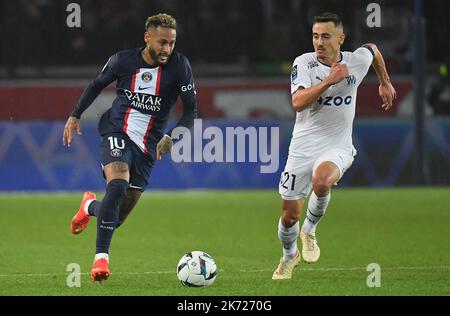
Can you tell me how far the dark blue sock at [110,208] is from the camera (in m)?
7.90

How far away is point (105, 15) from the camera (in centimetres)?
2178

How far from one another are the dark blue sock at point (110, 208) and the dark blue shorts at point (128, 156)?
247 millimetres

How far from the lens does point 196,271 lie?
776 cm

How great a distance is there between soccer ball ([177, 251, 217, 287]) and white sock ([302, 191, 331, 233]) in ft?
4.26

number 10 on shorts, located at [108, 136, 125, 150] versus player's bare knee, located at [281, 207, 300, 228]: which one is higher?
number 10 on shorts, located at [108, 136, 125, 150]

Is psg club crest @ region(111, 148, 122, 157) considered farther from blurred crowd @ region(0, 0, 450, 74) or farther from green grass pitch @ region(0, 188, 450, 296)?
blurred crowd @ region(0, 0, 450, 74)

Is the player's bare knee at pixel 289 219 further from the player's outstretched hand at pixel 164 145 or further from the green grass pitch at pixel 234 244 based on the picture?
the player's outstretched hand at pixel 164 145

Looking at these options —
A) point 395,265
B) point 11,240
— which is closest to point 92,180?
point 11,240

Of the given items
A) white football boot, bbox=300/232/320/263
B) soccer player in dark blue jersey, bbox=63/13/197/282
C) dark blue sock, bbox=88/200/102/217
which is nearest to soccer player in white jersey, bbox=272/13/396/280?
white football boot, bbox=300/232/320/263

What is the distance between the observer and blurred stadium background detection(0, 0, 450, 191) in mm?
17656

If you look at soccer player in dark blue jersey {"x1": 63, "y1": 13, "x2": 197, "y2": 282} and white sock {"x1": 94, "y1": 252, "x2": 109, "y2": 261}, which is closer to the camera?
white sock {"x1": 94, "y1": 252, "x2": 109, "y2": 261}

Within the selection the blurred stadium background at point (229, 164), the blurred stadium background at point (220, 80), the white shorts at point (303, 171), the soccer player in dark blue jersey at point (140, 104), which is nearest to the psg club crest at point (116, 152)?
the soccer player in dark blue jersey at point (140, 104)

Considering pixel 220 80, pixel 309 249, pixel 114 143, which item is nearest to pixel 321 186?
pixel 309 249
